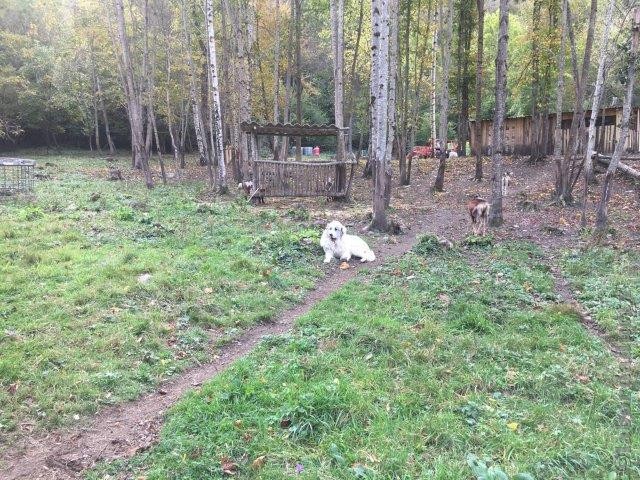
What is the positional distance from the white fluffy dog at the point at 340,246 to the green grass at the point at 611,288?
12.0 feet

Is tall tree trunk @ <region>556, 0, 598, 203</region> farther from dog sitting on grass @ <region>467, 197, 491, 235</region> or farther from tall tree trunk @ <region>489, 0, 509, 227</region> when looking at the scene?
dog sitting on grass @ <region>467, 197, 491, 235</region>

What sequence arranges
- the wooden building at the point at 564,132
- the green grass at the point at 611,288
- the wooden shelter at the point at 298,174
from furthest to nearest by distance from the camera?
the wooden building at the point at 564,132 < the wooden shelter at the point at 298,174 < the green grass at the point at 611,288

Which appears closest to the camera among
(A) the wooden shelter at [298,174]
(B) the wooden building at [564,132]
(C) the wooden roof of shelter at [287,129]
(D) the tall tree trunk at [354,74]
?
(C) the wooden roof of shelter at [287,129]

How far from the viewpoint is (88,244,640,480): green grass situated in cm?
347

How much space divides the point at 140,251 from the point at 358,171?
18007mm

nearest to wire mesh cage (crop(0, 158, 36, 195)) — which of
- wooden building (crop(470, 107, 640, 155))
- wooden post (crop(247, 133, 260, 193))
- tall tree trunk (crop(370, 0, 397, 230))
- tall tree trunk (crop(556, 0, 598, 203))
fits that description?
wooden post (crop(247, 133, 260, 193))

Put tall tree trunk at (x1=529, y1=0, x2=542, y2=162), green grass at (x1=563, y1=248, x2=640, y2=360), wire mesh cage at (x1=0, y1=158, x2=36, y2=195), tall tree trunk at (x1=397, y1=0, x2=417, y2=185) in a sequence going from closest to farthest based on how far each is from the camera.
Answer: green grass at (x1=563, y1=248, x2=640, y2=360)
wire mesh cage at (x1=0, y1=158, x2=36, y2=195)
tall tree trunk at (x1=397, y1=0, x2=417, y2=185)
tall tree trunk at (x1=529, y1=0, x2=542, y2=162)

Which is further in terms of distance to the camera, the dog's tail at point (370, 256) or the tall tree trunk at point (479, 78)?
the tall tree trunk at point (479, 78)

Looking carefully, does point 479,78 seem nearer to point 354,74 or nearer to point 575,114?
point 575,114

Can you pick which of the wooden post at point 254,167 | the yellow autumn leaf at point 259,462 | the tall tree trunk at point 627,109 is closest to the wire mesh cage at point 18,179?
the wooden post at point 254,167

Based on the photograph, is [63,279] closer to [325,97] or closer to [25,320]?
[25,320]

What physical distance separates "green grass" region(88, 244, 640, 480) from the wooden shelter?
34.5 feet

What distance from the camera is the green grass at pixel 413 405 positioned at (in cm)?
347

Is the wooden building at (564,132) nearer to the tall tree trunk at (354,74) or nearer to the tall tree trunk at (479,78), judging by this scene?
the tall tree trunk at (479,78)
